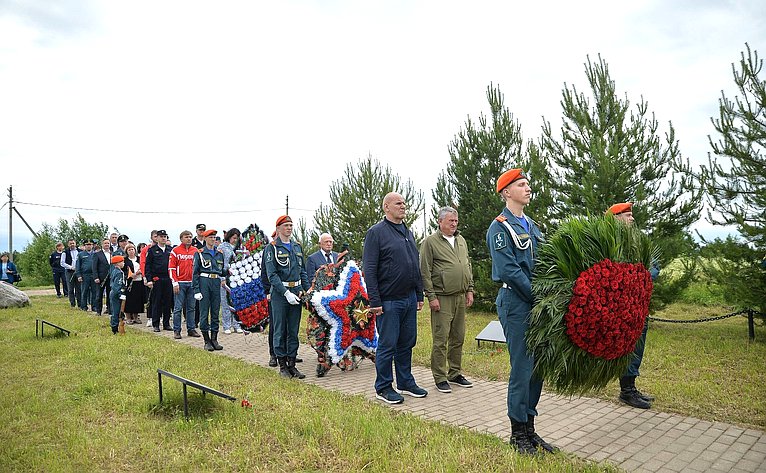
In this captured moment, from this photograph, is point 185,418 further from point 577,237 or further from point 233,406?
point 577,237

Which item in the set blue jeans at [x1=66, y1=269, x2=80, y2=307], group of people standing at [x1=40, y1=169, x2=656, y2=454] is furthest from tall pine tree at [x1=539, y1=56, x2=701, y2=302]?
blue jeans at [x1=66, y1=269, x2=80, y2=307]

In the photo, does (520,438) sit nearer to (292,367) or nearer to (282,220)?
(292,367)

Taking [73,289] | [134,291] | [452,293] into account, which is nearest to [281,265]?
[452,293]

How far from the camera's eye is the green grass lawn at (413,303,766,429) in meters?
5.11

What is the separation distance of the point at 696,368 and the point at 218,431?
19.1 ft

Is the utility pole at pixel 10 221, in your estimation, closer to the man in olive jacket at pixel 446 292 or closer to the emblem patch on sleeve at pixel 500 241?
the man in olive jacket at pixel 446 292

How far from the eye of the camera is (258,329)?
31.0ft

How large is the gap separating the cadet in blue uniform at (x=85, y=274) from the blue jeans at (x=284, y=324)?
10.5 meters

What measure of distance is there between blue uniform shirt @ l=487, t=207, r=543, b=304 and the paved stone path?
4.34ft

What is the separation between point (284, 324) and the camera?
6.91 meters

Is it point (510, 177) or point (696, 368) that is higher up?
point (510, 177)

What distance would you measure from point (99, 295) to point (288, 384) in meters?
10.1

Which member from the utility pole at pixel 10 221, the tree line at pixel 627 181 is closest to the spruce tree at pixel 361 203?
the tree line at pixel 627 181

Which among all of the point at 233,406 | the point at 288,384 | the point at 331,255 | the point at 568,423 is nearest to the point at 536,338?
the point at 568,423
